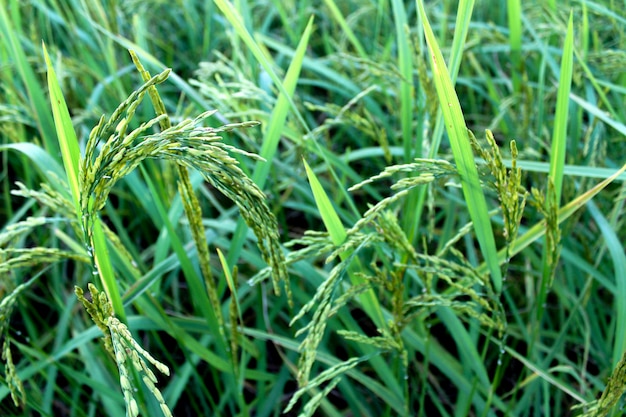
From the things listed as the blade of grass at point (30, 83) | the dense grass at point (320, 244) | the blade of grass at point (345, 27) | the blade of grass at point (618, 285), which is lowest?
the blade of grass at point (618, 285)

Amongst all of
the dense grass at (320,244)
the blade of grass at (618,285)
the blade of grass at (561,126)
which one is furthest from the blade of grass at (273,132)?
the blade of grass at (618,285)

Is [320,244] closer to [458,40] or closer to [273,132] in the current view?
[273,132]

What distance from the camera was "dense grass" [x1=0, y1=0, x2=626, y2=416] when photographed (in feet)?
3.12

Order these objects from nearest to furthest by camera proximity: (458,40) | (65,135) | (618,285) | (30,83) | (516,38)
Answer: (65,135), (458,40), (618,285), (30,83), (516,38)

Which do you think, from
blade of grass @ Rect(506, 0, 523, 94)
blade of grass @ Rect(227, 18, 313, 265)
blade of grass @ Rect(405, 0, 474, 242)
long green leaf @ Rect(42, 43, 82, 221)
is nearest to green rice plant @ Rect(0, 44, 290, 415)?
long green leaf @ Rect(42, 43, 82, 221)

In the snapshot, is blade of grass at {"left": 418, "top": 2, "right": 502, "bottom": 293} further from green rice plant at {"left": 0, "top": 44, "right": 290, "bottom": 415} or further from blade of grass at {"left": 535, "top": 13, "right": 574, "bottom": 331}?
green rice plant at {"left": 0, "top": 44, "right": 290, "bottom": 415}

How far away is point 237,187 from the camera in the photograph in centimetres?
81

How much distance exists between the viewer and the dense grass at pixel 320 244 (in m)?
0.95

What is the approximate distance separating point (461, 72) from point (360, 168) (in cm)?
51

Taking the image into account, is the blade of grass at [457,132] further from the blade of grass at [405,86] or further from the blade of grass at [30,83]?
the blade of grass at [30,83]

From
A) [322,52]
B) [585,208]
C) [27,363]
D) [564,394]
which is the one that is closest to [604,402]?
[564,394]

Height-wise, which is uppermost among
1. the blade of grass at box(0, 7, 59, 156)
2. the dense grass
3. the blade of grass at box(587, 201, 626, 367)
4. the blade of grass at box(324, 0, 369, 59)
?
the blade of grass at box(0, 7, 59, 156)

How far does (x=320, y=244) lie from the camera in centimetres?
108

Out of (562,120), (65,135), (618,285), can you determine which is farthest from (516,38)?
(65,135)
